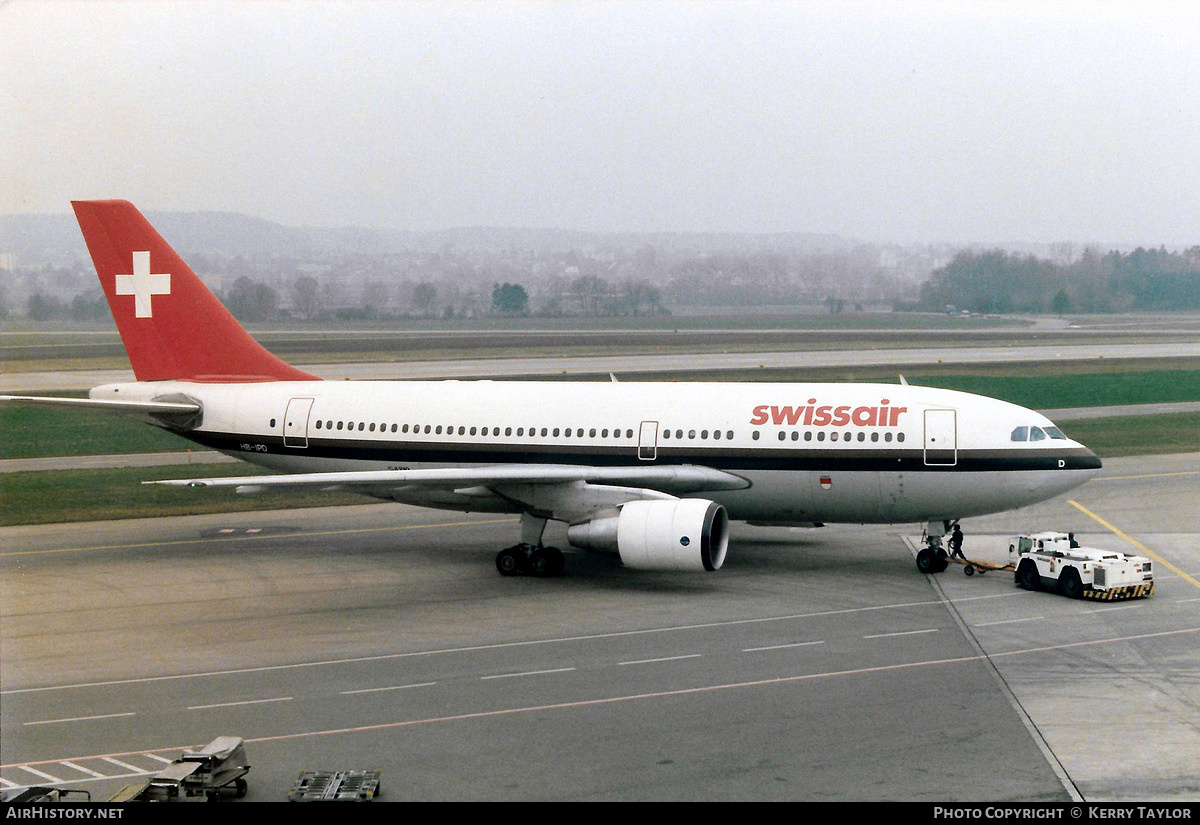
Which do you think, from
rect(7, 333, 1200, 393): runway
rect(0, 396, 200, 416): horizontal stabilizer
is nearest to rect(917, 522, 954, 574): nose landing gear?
rect(0, 396, 200, 416): horizontal stabilizer

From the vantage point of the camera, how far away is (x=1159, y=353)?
9194 cm

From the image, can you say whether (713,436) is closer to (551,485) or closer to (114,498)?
(551,485)

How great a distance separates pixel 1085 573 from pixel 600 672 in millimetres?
11653

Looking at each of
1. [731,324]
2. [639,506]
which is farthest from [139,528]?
[731,324]

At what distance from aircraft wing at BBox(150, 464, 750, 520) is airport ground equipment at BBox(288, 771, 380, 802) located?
11.7 metres

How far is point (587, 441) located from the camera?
3039 cm

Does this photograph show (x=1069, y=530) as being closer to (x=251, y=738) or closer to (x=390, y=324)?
(x=251, y=738)

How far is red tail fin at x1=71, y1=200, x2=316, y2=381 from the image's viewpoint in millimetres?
34281

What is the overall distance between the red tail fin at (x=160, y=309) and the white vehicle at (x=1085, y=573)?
20.5m

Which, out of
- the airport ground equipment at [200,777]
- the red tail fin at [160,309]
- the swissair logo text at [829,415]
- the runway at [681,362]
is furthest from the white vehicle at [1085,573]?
the runway at [681,362]

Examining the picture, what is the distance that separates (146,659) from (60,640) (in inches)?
100

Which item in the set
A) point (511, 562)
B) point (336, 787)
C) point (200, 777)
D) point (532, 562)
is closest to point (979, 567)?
point (532, 562)

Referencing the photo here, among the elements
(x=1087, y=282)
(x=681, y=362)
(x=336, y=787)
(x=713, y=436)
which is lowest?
(x=336, y=787)

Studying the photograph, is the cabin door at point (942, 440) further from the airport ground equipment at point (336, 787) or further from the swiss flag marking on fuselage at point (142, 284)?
the swiss flag marking on fuselage at point (142, 284)
